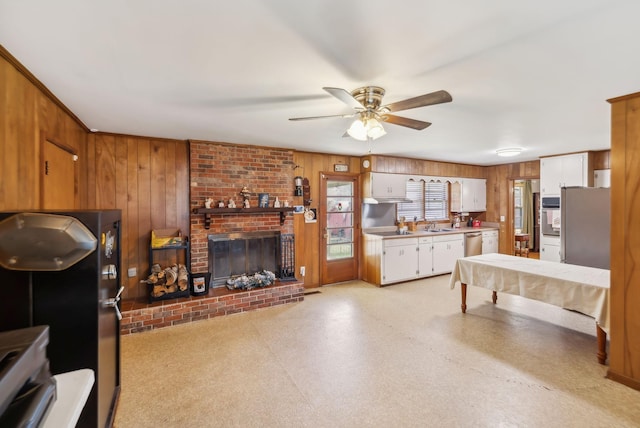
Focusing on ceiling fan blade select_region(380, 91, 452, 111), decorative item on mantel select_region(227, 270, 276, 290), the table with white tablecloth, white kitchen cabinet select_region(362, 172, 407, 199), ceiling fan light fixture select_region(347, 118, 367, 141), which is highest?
ceiling fan blade select_region(380, 91, 452, 111)

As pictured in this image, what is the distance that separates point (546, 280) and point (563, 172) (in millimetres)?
3332

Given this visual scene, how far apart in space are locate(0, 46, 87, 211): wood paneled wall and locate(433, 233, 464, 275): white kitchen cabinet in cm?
556

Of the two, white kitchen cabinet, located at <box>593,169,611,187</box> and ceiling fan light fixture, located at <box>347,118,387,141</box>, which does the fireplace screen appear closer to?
ceiling fan light fixture, located at <box>347,118,387,141</box>

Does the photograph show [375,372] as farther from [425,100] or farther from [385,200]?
[385,200]

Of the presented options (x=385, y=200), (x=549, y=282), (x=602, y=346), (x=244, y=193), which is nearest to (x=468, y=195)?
(x=385, y=200)

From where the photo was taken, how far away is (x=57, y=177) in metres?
2.63

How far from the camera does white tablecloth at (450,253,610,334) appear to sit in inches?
101

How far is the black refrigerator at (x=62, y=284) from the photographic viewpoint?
125cm

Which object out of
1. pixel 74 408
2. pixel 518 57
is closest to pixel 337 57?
pixel 518 57

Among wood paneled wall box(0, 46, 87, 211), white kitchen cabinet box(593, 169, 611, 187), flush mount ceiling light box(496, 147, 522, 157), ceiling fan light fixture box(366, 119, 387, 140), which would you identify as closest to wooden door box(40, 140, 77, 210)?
wood paneled wall box(0, 46, 87, 211)

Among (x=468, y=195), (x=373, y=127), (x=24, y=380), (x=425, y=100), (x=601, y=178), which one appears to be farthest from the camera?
(x=468, y=195)

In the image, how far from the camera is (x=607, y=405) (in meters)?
2.08

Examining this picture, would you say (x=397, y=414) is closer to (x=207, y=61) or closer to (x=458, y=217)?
(x=207, y=61)

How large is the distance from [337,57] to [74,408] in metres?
1.95
